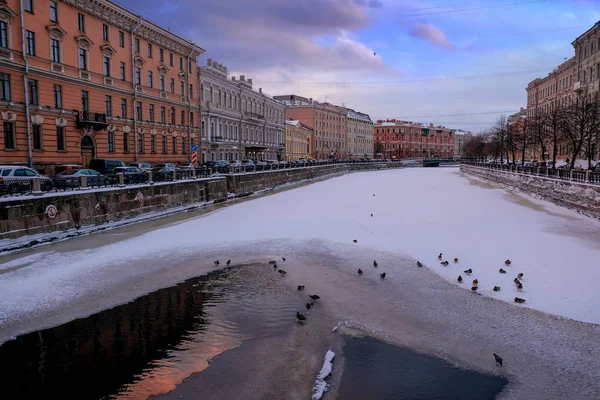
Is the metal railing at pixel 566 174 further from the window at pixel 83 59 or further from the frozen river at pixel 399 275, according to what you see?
the window at pixel 83 59

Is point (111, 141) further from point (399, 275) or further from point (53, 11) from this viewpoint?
point (399, 275)

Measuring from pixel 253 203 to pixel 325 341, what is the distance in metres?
22.1

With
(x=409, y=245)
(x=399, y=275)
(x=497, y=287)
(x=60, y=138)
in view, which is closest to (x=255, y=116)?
(x=60, y=138)

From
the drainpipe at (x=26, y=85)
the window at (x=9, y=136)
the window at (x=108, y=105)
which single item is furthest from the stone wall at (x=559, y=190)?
the window at (x=108, y=105)

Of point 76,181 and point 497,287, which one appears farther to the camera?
point 76,181

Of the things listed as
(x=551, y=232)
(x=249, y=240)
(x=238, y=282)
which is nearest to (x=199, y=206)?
(x=249, y=240)

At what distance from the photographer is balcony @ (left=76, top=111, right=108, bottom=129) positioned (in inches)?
1356

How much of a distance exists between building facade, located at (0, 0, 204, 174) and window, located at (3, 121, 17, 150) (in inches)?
2.6

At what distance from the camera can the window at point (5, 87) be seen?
28.0 metres

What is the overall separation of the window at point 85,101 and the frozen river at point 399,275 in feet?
67.1

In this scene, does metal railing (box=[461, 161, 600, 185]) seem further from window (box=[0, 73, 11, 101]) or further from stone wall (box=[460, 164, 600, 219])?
window (box=[0, 73, 11, 101])

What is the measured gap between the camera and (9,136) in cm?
2889

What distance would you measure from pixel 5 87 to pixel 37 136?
3.87 meters

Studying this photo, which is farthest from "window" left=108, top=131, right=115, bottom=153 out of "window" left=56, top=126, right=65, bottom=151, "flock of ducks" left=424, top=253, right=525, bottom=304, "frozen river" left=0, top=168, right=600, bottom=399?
"flock of ducks" left=424, top=253, right=525, bottom=304
